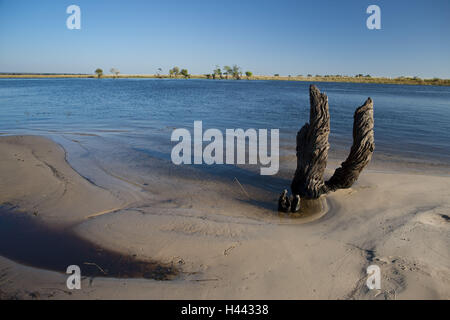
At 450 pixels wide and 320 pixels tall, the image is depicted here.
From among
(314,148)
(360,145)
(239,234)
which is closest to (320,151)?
(314,148)

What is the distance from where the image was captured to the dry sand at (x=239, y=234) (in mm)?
3908

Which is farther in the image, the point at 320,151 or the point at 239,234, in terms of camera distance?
the point at 320,151

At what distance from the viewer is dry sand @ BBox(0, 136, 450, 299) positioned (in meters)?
3.91

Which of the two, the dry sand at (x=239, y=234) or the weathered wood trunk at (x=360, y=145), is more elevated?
the weathered wood trunk at (x=360, y=145)

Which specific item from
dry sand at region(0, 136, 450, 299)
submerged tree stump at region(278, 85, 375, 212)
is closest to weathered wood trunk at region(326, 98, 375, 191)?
submerged tree stump at region(278, 85, 375, 212)

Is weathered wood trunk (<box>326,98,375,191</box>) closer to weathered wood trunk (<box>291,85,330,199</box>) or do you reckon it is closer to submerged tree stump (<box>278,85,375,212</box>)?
submerged tree stump (<box>278,85,375,212</box>)

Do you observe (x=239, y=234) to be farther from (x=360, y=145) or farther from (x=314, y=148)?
(x=360, y=145)

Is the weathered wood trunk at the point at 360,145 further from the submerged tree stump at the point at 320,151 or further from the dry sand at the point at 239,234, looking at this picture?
the dry sand at the point at 239,234

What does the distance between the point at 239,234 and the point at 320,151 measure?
119 inches

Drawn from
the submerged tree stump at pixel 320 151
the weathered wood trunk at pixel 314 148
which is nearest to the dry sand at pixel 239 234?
the submerged tree stump at pixel 320 151

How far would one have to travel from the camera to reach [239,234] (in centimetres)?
542

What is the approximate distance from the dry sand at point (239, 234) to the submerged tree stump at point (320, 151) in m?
0.43

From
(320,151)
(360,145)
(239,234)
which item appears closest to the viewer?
(239,234)
